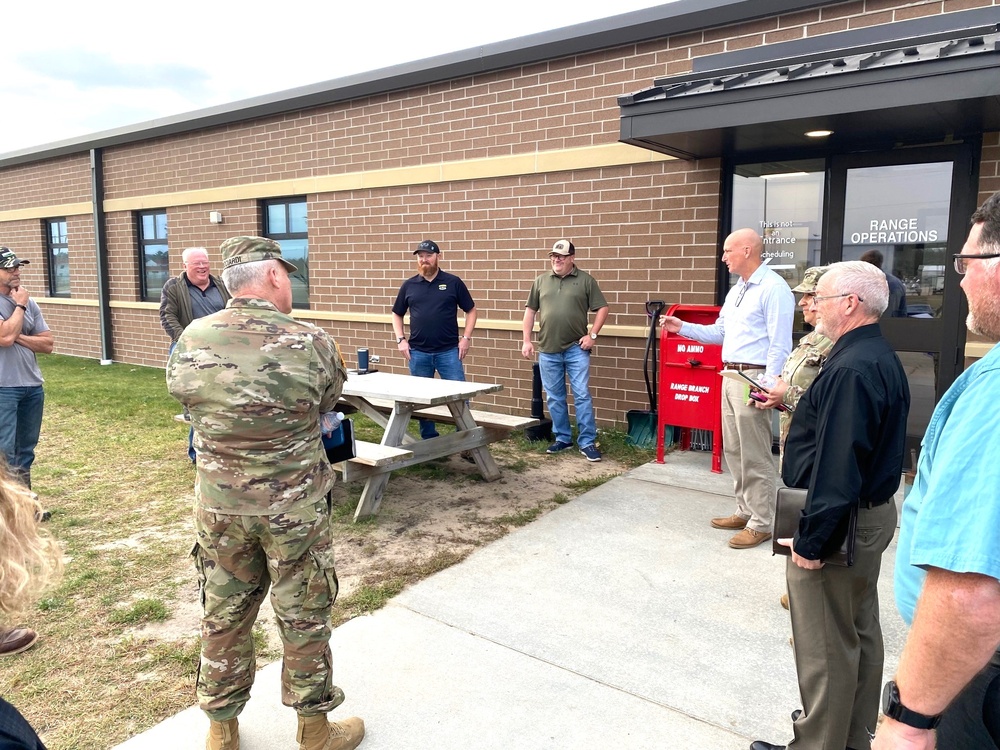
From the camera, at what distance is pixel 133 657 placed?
3527mm

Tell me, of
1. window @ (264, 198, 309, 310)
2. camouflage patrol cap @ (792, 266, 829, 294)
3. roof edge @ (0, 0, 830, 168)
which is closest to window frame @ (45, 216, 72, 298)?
roof edge @ (0, 0, 830, 168)

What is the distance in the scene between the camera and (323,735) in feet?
8.82

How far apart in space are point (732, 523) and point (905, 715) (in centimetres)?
386

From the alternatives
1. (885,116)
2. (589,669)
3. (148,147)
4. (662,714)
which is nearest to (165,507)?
(589,669)

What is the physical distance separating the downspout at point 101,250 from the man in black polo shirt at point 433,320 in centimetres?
1018

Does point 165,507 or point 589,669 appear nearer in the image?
point 589,669

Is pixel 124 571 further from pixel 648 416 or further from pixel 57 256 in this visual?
pixel 57 256

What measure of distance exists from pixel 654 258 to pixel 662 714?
18.1ft

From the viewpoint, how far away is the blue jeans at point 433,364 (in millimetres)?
7520

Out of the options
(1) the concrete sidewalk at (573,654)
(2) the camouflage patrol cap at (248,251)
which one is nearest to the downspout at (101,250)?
(1) the concrete sidewalk at (573,654)

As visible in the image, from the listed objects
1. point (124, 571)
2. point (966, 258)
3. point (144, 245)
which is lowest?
point (124, 571)

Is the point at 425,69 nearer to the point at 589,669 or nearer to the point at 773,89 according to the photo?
the point at 773,89

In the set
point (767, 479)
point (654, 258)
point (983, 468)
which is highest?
point (654, 258)

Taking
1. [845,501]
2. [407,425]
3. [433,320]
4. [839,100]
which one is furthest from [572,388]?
[845,501]
